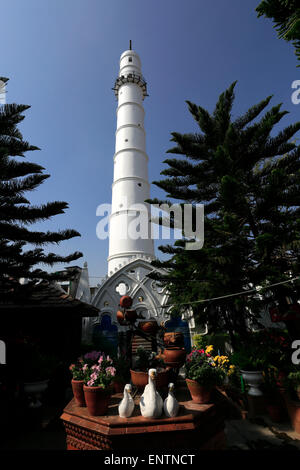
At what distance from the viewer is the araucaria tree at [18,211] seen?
5039 millimetres

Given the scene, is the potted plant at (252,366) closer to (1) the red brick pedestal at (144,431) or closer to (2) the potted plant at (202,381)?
(2) the potted plant at (202,381)

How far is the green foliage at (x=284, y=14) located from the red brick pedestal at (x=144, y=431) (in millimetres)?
4561

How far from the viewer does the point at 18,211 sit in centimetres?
537

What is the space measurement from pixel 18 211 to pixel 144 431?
16.4ft

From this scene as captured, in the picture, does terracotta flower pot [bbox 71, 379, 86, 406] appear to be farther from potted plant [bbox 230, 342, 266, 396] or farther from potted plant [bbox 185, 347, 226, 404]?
potted plant [bbox 230, 342, 266, 396]

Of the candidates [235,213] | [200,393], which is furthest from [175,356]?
[235,213]

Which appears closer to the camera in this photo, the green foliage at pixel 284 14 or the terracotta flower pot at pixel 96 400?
the green foliage at pixel 284 14

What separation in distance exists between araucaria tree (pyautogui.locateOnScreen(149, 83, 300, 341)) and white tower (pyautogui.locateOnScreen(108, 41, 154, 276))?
587 cm

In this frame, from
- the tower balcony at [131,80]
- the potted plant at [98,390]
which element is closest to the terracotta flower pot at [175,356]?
the potted plant at [98,390]

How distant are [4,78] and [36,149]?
5.20 ft

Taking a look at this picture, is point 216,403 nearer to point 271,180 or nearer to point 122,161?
point 271,180

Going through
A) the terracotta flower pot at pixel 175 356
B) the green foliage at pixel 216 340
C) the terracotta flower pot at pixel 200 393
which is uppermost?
the terracotta flower pot at pixel 175 356

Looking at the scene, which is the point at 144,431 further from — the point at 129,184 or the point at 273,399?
the point at 129,184

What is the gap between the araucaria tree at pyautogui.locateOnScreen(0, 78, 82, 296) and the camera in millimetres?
5039
